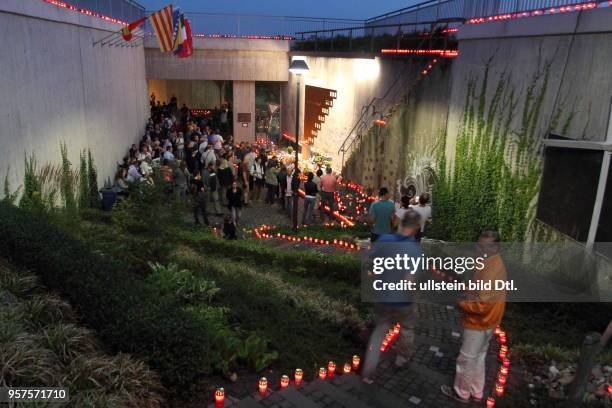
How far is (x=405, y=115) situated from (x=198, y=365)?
35.9 ft

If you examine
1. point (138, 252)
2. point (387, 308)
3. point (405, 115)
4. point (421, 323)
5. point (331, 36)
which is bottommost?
point (421, 323)

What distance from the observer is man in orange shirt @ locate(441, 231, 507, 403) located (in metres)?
4.55

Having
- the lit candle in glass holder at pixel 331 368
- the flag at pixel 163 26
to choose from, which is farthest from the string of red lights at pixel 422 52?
the lit candle in glass holder at pixel 331 368

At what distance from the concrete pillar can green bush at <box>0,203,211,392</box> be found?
1978 centimetres

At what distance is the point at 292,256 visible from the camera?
8703 mm

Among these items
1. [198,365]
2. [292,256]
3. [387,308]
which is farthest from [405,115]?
[198,365]

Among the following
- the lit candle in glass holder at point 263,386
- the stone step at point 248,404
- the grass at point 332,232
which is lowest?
the grass at point 332,232

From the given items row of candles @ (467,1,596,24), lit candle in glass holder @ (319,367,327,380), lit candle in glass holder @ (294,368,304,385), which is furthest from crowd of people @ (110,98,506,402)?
row of candles @ (467,1,596,24)

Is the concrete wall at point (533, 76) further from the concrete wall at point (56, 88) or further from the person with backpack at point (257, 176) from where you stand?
the concrete wall at point (56, 88)

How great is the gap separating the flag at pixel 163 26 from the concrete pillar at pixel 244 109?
11377mm

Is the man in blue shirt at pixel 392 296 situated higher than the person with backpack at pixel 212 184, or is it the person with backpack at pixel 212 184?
the man in blue shirt at pixel 392 296

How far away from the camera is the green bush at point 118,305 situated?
169 inches

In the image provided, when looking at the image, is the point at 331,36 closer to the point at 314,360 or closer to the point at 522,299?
the point at 522,299

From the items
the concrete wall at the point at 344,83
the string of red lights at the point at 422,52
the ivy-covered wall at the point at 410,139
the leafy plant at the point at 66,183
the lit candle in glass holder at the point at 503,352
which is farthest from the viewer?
the concrete wall at the point at 344,83
